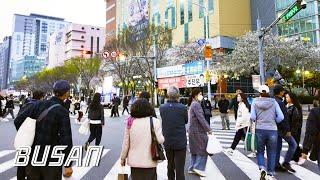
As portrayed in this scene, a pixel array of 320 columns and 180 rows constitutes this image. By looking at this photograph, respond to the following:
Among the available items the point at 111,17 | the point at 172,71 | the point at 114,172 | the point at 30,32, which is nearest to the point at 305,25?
the point at 172,71

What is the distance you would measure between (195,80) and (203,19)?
2915 centimetres

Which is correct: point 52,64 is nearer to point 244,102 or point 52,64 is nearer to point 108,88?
point 108,88

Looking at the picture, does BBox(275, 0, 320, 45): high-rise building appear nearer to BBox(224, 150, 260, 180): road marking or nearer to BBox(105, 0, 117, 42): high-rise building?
BBox(224, 150, 260, 180): road marking

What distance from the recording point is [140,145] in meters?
3.68

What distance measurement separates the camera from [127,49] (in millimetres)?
36531

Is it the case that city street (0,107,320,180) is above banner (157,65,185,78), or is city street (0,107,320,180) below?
below

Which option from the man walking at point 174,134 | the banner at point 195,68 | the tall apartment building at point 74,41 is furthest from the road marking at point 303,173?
the tall apartment building at point 74,41

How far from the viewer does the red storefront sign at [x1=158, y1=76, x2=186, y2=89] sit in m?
25.0

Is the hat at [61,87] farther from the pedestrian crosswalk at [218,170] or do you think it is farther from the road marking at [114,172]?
the road marking at [114,172]

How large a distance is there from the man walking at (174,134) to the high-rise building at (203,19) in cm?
3874

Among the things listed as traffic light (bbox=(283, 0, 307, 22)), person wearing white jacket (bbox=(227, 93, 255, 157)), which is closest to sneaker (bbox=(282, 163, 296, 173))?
person wearing white jacket (bbox=(227, 93, 255, 157))

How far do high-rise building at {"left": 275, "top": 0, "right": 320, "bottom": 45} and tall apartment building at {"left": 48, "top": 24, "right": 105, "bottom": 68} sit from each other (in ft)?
261

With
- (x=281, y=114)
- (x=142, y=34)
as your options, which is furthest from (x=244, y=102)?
(x=142, y=34)

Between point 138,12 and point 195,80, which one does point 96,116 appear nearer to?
point 195,80
